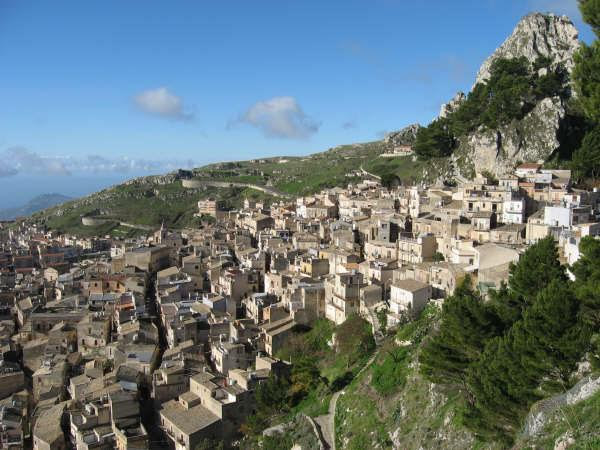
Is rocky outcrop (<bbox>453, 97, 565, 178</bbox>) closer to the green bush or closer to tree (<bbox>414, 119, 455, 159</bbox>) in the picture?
tree (<bbox>414, 119, 455, 159</bbox>)

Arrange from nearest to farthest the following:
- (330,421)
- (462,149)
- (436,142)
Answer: (330,421), (462,149), (436,142)

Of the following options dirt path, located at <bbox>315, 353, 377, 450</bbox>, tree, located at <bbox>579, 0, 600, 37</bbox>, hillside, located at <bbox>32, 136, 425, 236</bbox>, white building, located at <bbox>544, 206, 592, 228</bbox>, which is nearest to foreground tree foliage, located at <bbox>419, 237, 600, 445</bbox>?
tree, located at <bbox>579, 0, 600, 37</bbox>

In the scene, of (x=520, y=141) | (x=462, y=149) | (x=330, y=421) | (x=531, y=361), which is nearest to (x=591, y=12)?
(x=531, y=361)

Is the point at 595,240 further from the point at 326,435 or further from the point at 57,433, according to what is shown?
the point at 57,433

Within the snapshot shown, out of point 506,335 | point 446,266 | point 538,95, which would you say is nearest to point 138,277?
point 446,266

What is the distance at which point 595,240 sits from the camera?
15.4 m

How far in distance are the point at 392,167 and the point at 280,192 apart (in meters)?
20.1

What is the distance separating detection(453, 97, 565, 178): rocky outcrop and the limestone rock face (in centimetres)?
2256

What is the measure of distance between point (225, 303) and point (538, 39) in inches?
2380

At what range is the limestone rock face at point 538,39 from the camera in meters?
74.1

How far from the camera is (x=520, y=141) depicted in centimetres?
5162

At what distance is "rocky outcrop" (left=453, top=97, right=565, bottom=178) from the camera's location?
5047 centimetres

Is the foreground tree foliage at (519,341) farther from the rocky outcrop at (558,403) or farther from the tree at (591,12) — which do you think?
the tree at (591,12)

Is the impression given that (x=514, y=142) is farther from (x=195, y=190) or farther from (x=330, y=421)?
(x=195, y=190)
